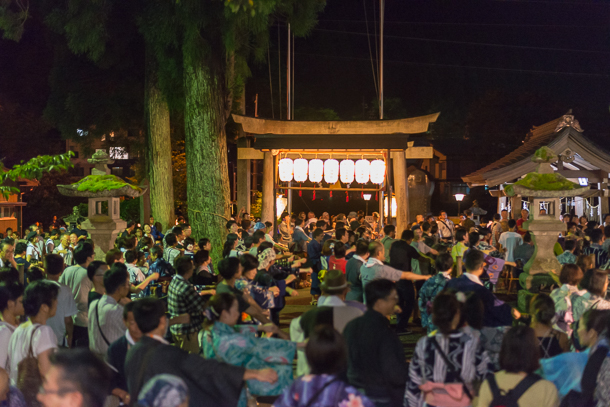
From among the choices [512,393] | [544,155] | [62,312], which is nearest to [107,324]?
[62,312]

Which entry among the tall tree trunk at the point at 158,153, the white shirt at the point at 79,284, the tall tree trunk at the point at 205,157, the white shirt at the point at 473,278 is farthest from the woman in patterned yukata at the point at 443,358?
the tall tree trunk at the point at 158,153

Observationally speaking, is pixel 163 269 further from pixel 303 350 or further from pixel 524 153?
pixel 524 153

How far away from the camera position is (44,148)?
3359 centimetres

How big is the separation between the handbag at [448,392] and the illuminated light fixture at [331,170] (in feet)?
47.0

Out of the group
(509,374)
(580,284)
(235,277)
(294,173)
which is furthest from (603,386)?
(294,173)

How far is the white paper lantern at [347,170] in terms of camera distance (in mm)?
17828

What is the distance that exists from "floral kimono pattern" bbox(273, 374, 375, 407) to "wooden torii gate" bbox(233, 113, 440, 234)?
13375 mm

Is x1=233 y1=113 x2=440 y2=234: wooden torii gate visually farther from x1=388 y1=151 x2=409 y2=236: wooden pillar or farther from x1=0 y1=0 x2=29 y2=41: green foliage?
x1=0 y1=0 x2=29 y2=41: green foliage

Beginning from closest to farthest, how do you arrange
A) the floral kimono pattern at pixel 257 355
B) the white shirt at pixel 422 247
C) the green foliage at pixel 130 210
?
the floral kimono pattern at pixel 257 355, the white shirt at pixel 422 247, the green foliage at pixel 130 210

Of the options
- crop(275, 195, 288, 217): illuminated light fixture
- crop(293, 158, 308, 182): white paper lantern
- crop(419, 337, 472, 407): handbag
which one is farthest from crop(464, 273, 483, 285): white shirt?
crop(275, 195, 288, 217): illuminated light fixture

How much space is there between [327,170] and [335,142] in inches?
64.6

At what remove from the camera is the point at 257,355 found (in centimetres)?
400

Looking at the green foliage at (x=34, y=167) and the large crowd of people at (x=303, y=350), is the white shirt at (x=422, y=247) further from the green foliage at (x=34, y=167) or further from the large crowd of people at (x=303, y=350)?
the green foliage at (x=34, y=167)

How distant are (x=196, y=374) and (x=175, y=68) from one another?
14.5 m
